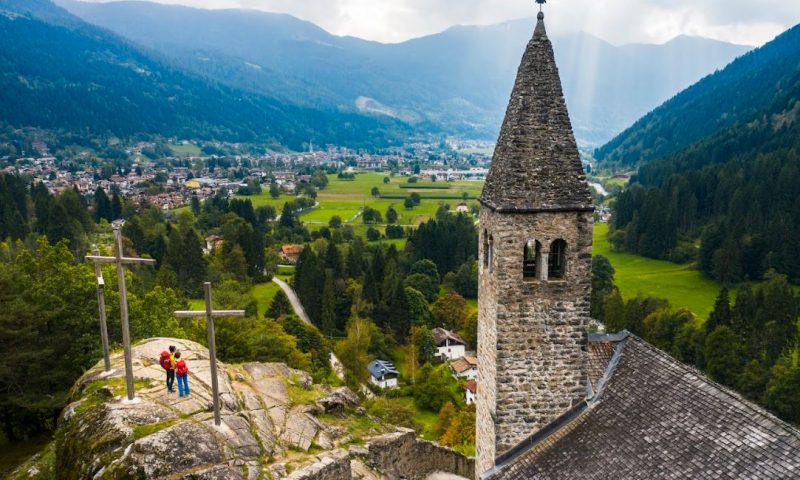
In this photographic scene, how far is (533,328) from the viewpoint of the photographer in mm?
14195

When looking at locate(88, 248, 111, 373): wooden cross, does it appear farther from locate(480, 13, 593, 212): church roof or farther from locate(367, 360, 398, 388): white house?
locate(367, 360, 398, 388): white house

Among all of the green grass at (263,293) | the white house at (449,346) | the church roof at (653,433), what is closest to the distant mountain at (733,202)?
the white house at (449,346)

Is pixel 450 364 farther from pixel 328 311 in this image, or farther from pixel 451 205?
pixel 451 205

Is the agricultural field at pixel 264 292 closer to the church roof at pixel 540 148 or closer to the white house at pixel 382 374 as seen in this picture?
the white house at pixel 382 374

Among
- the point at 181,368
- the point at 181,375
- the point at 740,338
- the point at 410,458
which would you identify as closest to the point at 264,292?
the point at 410,458

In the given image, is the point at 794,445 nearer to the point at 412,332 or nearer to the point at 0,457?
the point at 0,457

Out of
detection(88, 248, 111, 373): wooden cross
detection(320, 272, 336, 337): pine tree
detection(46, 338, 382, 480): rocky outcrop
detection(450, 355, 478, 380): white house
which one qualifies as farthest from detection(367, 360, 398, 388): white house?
detection(88, 248, 111, 373): wooden cross

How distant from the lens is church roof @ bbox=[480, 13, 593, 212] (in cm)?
1375

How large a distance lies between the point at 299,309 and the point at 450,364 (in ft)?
57.5

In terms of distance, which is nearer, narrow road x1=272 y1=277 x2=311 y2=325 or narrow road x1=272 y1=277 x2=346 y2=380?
narrow road x1=272 y1=277 x2=346 y2=380

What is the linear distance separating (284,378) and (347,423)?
113 inches

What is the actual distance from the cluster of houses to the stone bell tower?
91.5 ft

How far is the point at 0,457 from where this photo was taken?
792 inches

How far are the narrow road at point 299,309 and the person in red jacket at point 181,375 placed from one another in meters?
27.7
